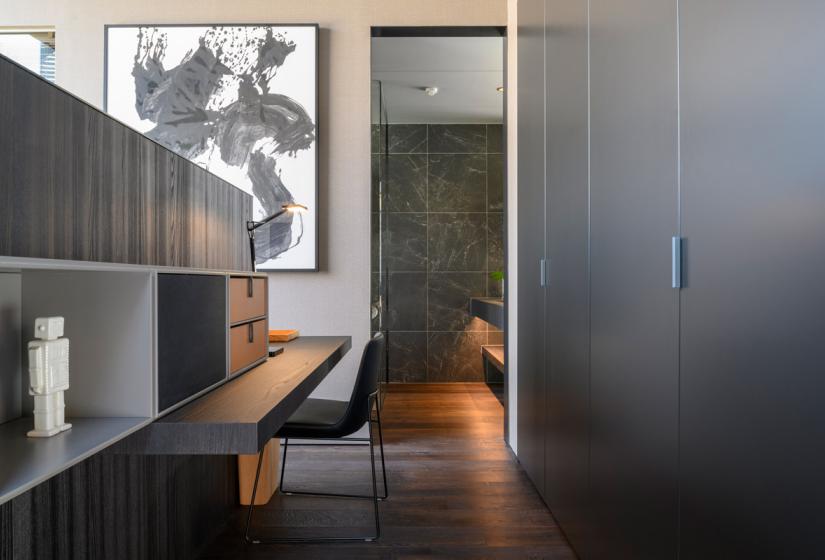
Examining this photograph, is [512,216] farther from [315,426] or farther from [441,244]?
[441,244]

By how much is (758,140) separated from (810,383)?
0.44 m

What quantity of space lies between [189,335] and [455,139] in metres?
4.61

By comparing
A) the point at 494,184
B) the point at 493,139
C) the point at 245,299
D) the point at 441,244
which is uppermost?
the point at 493,139

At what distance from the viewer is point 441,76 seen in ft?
15.3

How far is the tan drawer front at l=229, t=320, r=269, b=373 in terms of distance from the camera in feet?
6.21

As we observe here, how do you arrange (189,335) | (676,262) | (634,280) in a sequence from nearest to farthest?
(676,262) < (189,335) < (634,280)

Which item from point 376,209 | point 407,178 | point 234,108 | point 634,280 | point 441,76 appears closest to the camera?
point 634,280

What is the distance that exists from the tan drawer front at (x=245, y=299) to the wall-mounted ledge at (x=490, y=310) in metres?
1.94

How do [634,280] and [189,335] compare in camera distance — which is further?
[634,280]

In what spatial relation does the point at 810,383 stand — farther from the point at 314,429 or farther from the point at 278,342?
the point at 278,342

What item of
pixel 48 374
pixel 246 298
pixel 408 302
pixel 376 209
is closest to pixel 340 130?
pixel 376 209

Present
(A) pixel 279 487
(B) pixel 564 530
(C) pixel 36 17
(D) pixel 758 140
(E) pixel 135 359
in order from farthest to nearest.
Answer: (C) pixel 36 17, (A) pixel 279 487, (B) pixel 564 530, (E) pixel 135 359, (D) pixel 758 140

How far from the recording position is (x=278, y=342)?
9.54ft

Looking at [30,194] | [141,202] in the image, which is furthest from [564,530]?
[30,194]
